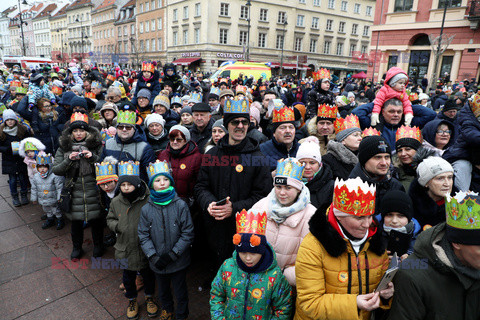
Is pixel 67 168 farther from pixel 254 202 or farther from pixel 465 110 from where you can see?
pixel 465 110

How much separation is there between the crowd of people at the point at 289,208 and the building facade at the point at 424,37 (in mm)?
21685

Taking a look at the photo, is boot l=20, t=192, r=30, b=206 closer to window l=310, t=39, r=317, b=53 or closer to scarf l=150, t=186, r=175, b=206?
scarf l=150, t=186, r=175, b=206

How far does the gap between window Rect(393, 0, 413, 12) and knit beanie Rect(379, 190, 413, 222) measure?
A: 2854 centimetres

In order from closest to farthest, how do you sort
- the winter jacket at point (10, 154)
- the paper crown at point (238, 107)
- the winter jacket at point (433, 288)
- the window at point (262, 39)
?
the winter jacket at point (433, 288)
the paper crown at point (238, 107)
the winter jacket at point (10, 154)
the window at point (262, 39)

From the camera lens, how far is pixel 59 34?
7756 centimetres

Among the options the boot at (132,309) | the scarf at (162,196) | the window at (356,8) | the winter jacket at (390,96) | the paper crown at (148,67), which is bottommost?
the boot at (132,309)

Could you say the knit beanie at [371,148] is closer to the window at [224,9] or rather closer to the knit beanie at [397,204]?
the knit beanie at [397,204]

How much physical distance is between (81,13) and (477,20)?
77.3 m

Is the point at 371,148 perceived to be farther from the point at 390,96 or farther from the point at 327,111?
the point at 390,96

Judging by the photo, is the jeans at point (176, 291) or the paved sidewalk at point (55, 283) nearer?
the jeans at point (176, 291)

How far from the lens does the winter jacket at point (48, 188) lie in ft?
16.5

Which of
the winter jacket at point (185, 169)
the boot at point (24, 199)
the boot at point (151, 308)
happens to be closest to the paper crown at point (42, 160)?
the boot at point (24, 199)

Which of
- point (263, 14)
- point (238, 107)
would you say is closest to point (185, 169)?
point (238, 107)

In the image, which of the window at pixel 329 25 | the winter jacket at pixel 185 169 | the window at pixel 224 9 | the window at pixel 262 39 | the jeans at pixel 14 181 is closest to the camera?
the winter jacket at pixel 185 169
